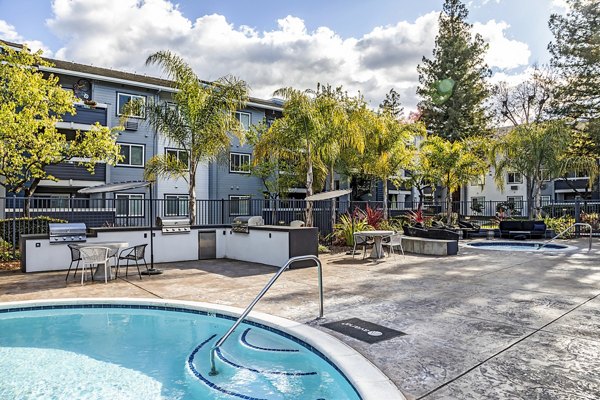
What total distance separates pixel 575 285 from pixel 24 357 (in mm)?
9646

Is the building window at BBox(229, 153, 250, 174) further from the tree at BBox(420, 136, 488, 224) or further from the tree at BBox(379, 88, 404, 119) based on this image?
the tree at BBox(379, 88, 404, 119)

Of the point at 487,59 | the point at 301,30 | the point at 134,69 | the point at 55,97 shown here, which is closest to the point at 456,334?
the point at 301,30

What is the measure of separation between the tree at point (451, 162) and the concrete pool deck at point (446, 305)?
10.4 meters

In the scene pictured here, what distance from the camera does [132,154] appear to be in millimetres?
24344

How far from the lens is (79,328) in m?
6.32

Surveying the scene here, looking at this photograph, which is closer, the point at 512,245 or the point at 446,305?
the point at 446,305

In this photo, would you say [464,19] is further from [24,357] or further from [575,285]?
[24,357]

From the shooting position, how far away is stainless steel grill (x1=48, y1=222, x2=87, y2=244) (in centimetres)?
1036

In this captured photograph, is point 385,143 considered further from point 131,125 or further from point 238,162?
point 131,125

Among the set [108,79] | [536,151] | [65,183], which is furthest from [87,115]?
[536,151]

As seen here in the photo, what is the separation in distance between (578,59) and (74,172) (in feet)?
112

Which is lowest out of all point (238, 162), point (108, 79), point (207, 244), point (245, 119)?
point (207, 244)

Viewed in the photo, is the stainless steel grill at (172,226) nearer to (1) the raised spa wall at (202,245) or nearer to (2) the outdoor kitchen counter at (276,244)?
(1) the raised spa wall at (202,245)

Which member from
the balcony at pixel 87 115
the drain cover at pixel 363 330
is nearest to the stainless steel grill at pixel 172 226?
the drain cover at pixel 363 330
